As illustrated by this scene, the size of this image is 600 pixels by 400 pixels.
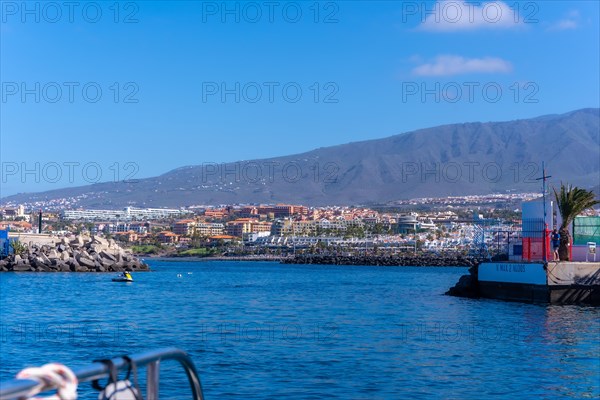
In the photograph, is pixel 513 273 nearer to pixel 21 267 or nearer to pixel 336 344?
pixel 336 344

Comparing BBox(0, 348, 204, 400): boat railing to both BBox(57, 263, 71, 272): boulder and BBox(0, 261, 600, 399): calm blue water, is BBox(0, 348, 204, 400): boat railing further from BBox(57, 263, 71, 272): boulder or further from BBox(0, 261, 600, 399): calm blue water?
BBox(57, 263, 71, 272): boulder

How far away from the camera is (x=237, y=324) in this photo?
83.9 feet

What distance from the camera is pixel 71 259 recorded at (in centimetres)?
7550

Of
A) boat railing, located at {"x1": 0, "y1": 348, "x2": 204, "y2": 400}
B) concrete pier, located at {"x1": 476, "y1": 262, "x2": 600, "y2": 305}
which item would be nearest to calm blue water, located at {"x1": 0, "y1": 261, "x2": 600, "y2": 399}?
concrete pier, located at {"x1": 476, "y1": 262, "x2": 600, "y2": 305}

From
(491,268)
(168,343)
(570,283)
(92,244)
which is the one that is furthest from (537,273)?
(92,244)

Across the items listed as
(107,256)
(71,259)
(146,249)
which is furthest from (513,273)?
(146,249)

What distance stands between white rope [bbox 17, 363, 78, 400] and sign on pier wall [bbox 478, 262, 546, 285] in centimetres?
2826

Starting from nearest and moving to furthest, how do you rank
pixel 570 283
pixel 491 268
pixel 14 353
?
pixel 14 353
pixel 570 283
pixel 491 268

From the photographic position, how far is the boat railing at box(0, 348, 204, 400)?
119 inches

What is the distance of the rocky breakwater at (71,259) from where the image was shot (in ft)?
247

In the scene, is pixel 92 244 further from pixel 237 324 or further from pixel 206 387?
pixel 206 387

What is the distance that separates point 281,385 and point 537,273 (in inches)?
737

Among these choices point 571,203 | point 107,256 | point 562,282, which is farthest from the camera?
point 107,256

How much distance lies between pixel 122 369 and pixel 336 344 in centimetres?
1643
